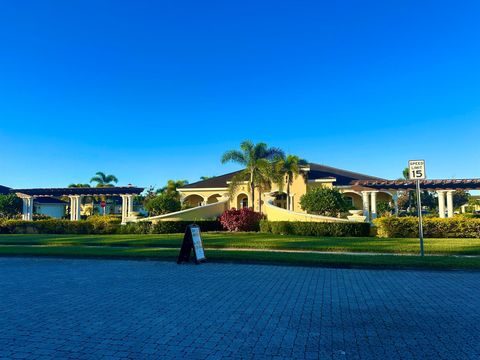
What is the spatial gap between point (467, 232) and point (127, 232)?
21.8 meters

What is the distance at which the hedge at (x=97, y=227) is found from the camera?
25.7m

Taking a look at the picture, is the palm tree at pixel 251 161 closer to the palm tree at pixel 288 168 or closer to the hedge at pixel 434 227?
the palm tree at pixel 288 168

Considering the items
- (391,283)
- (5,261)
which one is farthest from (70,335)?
(5,261)

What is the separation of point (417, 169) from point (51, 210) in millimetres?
60103

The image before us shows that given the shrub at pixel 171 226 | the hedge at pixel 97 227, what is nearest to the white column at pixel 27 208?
the hedge at pixel 97 227

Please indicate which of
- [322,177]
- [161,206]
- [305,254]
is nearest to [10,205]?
[161,206]

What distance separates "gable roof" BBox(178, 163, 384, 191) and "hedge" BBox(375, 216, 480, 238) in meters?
17.2

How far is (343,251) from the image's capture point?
45.9 ft

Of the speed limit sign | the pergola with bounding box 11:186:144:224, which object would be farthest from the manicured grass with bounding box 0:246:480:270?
the pergola with bounding box 11:186:144:224

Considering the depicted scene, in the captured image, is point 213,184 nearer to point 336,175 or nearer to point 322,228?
point 336,175

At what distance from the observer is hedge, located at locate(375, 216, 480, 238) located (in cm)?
1991

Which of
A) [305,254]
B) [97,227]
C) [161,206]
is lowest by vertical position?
[305,254]

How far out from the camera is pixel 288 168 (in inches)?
1289

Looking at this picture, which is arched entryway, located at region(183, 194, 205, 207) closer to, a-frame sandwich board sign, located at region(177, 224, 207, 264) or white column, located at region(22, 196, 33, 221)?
white column, located at region(22, 196, 33, 221)
